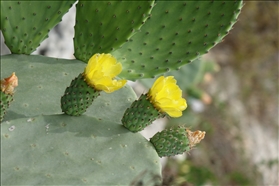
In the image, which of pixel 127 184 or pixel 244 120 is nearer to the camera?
pixel 127 184

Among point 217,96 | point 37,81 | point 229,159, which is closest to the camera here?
point 37,81

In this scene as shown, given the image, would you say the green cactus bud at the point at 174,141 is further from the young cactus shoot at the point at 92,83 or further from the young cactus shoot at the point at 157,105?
the young cactus shoot at the point at 92,83

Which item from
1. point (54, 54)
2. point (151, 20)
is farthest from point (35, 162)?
point (54, 54)

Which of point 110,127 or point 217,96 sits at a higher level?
point 110,127

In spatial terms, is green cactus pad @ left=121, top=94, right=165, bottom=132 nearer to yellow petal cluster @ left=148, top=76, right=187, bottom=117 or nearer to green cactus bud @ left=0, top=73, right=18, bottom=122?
yellow petal cluster @ left=148, top=76, right=187, bottom=117

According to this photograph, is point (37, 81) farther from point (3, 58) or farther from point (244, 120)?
point (244, 120)

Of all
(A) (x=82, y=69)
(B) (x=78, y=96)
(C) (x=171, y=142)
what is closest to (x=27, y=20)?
(A) (x=82, y=69)

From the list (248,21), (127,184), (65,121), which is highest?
(65,121)
